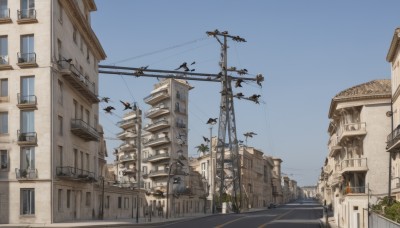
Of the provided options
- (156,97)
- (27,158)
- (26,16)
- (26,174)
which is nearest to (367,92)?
(27,158)

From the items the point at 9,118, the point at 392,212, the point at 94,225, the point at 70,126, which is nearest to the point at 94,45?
the point at 70,126

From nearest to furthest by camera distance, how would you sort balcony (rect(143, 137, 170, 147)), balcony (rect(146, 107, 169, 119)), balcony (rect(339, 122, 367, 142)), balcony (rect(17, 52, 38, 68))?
balcony (rect(17, 52, 38, 68)) → balcony (rect(339, 122, 367, 142)) → balcony (rect(143, 137, 170, 147)) → balcony (rect(146, 107, 169, 119))

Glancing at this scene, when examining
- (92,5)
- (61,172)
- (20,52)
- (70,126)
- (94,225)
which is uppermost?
(92,5)

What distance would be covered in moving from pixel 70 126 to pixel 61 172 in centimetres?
620

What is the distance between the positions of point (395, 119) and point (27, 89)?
92.2ft

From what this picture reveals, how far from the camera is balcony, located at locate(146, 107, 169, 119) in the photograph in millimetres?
117375

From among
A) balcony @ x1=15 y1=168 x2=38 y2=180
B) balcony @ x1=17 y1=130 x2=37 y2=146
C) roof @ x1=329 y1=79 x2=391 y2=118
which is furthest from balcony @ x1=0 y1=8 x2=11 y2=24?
roof @ x1=329 y1=79 x2=391 y2=118

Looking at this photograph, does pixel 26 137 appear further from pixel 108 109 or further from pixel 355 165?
pixel 355 165

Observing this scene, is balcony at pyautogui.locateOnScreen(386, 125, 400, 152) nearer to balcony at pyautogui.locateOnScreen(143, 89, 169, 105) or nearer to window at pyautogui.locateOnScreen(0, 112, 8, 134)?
window at pyautogui.locateOnScreen(0, 112, 8, 134)

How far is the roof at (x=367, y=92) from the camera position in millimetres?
53500

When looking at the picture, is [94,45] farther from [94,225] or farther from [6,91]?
[94,225]

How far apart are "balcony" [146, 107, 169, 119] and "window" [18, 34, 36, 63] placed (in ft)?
228

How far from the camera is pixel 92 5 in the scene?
65250 millimetres

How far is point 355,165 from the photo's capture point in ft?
178
